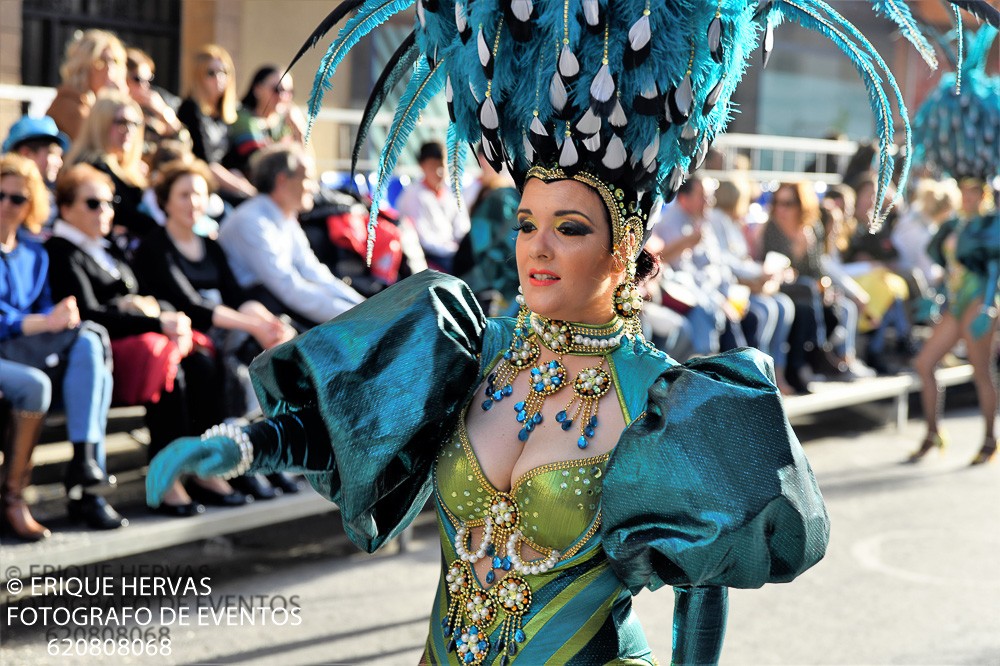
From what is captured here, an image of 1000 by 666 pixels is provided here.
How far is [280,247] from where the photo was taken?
571cm

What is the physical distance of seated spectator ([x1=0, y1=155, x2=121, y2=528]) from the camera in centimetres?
470

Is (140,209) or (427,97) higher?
(427,97)

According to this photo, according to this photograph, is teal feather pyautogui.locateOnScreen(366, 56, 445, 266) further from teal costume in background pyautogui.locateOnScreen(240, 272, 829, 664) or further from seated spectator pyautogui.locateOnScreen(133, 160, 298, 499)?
seated spectator pyautogui.locateOnScreen(133, 160, 298, 499)

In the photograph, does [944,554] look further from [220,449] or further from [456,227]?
[220,449]

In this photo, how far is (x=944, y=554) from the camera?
6.05m

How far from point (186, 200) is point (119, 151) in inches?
24.9

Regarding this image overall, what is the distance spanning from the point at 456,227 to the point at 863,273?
365 cm

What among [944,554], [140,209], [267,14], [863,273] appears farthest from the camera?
[267,14]

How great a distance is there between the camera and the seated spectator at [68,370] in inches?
185

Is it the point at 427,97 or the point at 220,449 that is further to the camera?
the point at 427,97

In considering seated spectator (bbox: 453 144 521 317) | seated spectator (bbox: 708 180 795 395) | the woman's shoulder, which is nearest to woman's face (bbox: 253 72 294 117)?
seated spectator (bbox: 453 144 521 317)

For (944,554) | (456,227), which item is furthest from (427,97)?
(456,227)

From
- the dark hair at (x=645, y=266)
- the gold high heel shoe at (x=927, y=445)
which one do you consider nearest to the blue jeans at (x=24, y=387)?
the dark hair at (x=645, y=266)

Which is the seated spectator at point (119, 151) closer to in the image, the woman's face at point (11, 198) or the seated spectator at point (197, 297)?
the seated spectator at point (197, 297)
